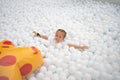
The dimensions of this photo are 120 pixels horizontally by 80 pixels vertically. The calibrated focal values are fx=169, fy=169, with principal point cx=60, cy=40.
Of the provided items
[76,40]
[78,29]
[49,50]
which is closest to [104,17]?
[78,29]

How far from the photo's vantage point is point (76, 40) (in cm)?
168

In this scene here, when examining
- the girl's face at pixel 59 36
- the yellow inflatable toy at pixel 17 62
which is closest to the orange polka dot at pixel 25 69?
the yellow inflatable toy at pixel 17 62

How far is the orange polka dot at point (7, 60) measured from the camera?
1038mm

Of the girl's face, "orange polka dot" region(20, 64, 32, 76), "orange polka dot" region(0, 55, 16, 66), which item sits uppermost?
the girl's face

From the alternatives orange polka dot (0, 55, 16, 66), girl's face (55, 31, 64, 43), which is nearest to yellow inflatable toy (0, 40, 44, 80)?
orange polka dot (0, 55, 16, 66)

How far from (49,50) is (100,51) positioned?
1.44 feet

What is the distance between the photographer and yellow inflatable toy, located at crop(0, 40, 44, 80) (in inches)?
39.5

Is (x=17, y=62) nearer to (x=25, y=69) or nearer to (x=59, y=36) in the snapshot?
(x=25, y=69)

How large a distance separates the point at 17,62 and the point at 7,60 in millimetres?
63

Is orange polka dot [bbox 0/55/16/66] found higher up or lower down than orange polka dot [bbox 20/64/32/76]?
higher up

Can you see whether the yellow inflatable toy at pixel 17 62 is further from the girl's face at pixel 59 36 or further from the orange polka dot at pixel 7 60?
the girl's face at pixel 59 36

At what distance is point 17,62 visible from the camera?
1070 mm

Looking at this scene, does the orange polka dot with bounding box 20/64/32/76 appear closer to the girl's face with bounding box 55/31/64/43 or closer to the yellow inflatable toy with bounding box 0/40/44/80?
the yellow inflatable toy with bounding box 0/40/44/80

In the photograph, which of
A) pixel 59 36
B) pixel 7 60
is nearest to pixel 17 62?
pixel 7 60
